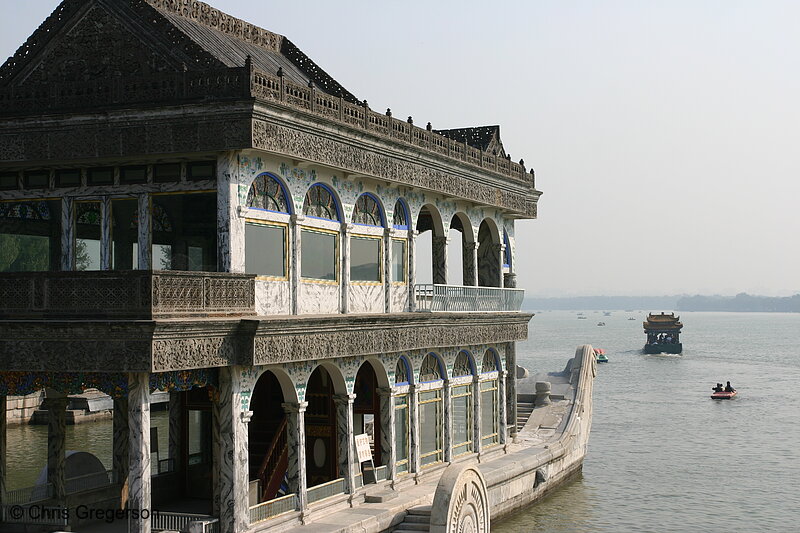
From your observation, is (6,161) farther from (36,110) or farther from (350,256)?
(350,256)

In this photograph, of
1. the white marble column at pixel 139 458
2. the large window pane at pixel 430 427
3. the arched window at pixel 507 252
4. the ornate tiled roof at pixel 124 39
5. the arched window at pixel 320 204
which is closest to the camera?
the white marble column at pixel 139 458

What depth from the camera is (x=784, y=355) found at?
124 meters

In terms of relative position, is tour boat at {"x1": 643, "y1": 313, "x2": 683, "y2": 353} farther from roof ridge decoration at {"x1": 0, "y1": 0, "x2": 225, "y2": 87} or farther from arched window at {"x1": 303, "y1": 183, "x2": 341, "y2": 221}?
roof ridge decoration at {"x1": 0, "y1": 0, "x2": 225, "y2": 87}

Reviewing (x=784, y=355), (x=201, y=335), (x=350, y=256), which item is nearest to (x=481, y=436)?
(x=350, y=256)

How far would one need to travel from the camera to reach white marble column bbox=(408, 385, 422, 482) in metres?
23.9

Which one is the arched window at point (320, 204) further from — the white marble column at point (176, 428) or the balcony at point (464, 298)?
the white marble column at point (176, 428)

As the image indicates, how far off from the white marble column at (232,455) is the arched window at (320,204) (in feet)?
12.5

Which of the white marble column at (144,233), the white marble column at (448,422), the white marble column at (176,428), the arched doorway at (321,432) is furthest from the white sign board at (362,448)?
the white marble column at (144,233)

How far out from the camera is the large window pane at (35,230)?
63.7 ft

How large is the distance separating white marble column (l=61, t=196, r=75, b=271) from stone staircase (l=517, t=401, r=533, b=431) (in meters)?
18.3

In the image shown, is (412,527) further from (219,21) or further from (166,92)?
(219,21)

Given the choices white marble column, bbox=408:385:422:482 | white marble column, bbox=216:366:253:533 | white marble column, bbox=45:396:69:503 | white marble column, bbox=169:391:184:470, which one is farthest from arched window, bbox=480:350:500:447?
white marble column, bbox=45:396:69:503

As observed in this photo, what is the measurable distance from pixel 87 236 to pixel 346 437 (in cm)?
605

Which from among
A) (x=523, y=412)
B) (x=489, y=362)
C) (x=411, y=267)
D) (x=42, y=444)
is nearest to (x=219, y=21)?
(x=411, y=267)
